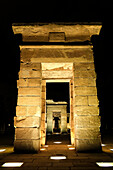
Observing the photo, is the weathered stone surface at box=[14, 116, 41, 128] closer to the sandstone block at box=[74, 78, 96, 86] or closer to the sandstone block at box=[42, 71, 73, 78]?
the sandstone block at box=[74, 78, 96, 86]

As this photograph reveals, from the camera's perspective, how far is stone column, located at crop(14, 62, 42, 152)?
16.1 feet

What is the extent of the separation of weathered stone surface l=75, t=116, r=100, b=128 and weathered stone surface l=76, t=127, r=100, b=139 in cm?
15

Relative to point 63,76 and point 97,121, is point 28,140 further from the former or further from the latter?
point 63,76

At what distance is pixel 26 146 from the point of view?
192 inches

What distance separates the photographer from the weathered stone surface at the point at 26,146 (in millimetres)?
4860

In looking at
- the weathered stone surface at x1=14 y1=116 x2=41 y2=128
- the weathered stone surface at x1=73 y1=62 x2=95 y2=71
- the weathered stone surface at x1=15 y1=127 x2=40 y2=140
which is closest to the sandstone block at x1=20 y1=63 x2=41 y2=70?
the weathered stone surface at x1=73 y1=62 x2=95 y2=71

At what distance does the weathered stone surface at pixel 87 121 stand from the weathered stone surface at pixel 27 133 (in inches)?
63.2

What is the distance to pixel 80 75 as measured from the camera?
562 centimetres

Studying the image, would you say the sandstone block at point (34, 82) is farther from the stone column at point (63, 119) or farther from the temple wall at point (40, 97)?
the stone column at point (63, 119)

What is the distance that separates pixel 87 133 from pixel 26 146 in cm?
235

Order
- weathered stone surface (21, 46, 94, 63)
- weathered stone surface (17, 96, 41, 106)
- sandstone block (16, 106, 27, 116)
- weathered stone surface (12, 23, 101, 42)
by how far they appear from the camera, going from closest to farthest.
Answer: sandstone block (16, 106, 27, 116) < weathered stone surface (17, 96, 41, 106) < weathered stone surface (21, 46, 94, 63) < weathered stone surface (12, 23, 101, 42)

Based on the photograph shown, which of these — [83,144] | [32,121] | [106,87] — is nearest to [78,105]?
[83,144]

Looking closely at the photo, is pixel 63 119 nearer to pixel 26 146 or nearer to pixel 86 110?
pixel 86 110

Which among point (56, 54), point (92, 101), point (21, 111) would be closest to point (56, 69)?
point (56, 54)
